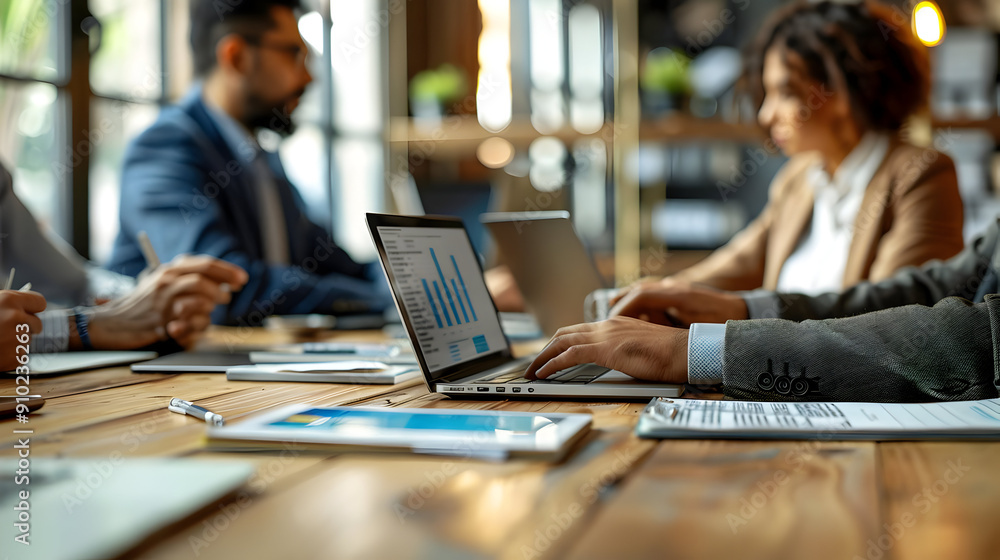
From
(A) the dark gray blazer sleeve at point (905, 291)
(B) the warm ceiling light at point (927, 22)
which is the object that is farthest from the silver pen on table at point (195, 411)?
(B) the warm ceiling light at point (927, 22)

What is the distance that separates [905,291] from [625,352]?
814 millimetres

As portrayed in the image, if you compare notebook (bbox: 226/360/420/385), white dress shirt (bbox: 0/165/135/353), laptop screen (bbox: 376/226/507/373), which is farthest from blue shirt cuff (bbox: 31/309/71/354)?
laptop screen (bbox: 376/226/507/373)

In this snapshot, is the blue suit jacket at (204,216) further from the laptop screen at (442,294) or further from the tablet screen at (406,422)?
the tablet screen at (406,422)

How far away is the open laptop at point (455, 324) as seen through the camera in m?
0.93

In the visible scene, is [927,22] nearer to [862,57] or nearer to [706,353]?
[862,57]

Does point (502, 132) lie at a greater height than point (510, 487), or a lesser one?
greater

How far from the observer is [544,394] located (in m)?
0.92

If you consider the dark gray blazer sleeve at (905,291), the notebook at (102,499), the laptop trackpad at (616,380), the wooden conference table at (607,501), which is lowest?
the wooden conference table at (607,501)

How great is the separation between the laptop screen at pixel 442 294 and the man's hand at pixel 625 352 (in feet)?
0.45

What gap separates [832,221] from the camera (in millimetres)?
2182

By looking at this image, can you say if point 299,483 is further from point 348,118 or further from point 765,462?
point 348,118

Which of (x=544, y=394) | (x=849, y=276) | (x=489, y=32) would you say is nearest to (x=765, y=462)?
(x=544, y=394)

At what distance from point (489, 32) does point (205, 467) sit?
148 inches

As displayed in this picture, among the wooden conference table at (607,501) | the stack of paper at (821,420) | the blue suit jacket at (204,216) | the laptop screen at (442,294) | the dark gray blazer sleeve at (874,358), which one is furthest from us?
the blue suit jacket at (204,216)
